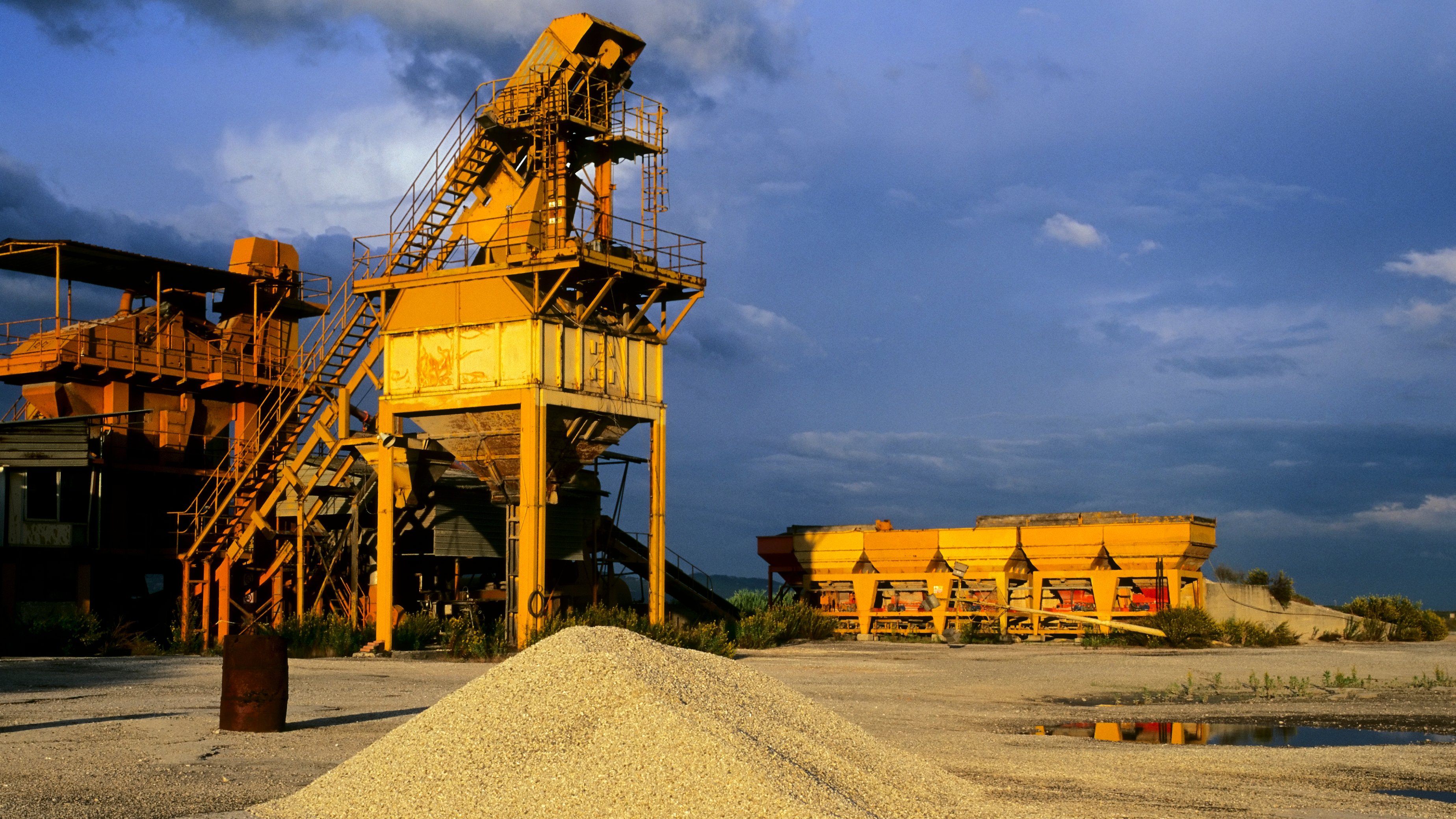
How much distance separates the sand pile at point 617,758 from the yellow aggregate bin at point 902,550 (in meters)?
27.6

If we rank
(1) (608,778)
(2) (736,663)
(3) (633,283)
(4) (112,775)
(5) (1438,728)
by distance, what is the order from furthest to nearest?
(3) (633,283) < (5) (1438,728) < (2) (736,663) < (4) (112,775) < (1) (608,778)

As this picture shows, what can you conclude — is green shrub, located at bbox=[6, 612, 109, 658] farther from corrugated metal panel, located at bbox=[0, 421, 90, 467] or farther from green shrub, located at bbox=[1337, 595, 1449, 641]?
green shrub, located at bbox=[1337, 595, 1449, 641]

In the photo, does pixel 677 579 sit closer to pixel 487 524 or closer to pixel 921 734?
pixel 487 524

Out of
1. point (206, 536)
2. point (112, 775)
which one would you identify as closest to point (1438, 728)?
point (112, 775)

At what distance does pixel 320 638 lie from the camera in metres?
28.6

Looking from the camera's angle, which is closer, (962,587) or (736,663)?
(736,663)

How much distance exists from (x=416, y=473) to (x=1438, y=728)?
72.8 ft

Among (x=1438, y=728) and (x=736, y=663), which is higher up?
(x=736, y=663)

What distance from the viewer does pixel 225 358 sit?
124 feet

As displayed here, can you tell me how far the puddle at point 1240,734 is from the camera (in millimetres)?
14992

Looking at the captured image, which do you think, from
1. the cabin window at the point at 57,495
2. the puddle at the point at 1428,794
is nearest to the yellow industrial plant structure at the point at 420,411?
the cabin window at the point at 57,495

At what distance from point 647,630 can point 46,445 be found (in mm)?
14976

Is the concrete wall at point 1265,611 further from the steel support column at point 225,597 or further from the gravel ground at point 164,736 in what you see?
the steel support column at point 225,597

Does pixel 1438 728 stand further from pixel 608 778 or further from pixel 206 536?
pixel 206 536
